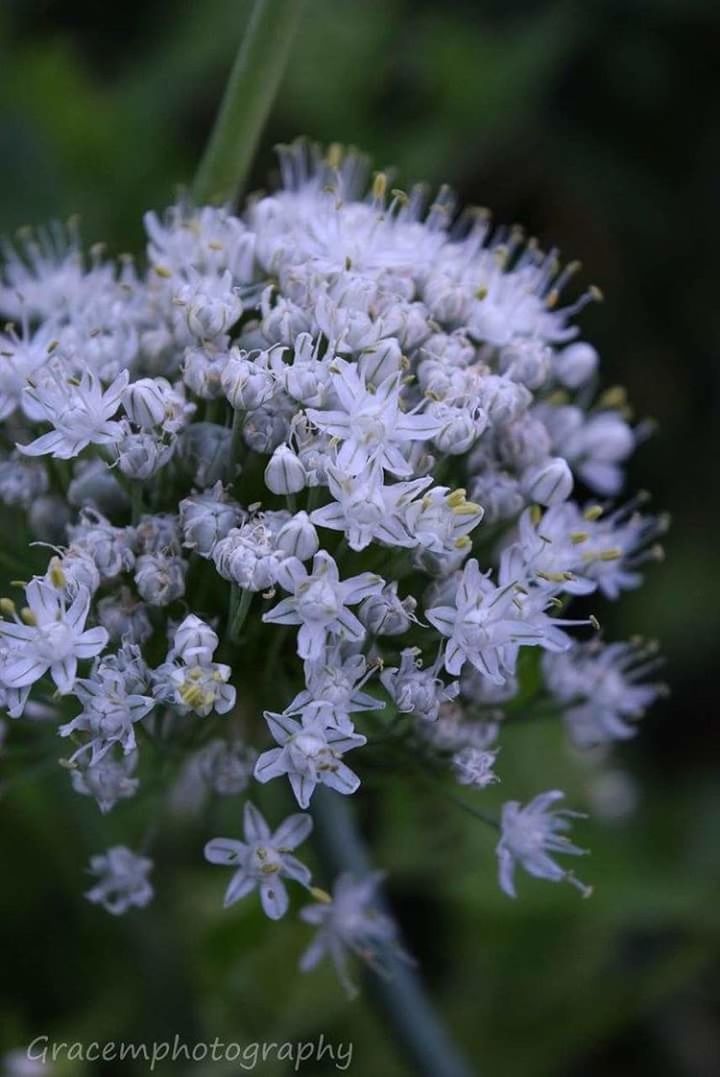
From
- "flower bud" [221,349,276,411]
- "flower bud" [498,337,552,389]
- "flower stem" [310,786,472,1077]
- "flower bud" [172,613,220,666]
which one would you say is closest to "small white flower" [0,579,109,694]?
"flower bud" [172,613,220,666]

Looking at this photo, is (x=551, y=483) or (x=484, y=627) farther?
(x=551, y=483)

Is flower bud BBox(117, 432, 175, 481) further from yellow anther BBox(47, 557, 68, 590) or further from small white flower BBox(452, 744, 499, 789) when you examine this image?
small white flower BBox(452, 744, 499, 789)

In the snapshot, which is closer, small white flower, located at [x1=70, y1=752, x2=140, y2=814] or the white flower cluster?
the white flower cluster

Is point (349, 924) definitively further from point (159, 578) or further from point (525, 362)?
point (525, 362)

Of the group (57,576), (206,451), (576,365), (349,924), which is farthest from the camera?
(576,365)

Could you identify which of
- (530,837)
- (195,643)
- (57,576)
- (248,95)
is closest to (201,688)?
(195,643)

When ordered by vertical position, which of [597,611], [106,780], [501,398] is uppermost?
Answer: [501,398]

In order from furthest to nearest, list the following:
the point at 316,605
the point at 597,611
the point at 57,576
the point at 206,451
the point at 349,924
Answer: the point at 597,611 → the point at 349,924 → the point at 206,451 → the point at 57,576 → the point at 316,605
